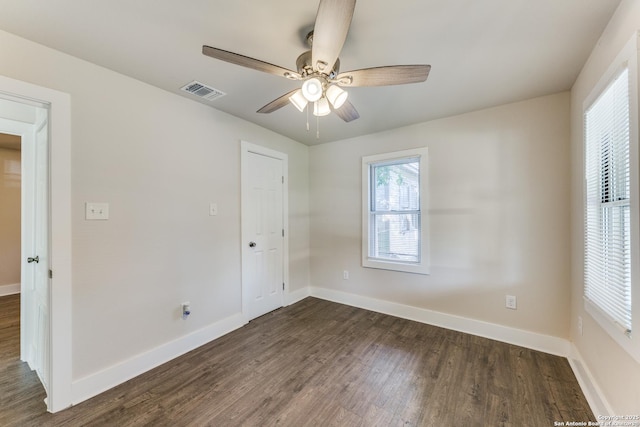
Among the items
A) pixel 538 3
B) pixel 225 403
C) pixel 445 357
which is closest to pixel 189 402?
pixel 225 403

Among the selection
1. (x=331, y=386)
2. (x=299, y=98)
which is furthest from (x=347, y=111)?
(x=331, y=386)

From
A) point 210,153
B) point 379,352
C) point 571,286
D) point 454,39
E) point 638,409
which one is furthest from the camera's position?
point 210,153

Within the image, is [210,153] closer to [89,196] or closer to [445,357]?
[89,196]

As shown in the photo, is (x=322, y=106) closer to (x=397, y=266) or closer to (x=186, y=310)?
(x=186, y=310)

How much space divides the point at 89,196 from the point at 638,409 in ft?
11.2

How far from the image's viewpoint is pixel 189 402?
1.77m

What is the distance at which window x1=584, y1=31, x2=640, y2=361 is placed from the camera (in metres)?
1.25

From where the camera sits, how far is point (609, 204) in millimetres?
1545

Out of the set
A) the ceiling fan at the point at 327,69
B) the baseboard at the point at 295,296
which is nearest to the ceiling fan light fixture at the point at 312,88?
the ceiling fan at the point at 327,69

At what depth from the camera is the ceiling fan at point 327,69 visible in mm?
1133

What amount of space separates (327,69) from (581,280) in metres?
2.48

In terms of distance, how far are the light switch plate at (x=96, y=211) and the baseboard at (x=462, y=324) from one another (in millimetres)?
2834

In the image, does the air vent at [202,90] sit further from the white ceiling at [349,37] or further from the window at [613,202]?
the window at [613,202]

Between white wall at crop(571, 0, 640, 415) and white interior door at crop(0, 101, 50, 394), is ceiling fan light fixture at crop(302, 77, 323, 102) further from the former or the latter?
white interior door at crop(0, 101, 50, 394)
